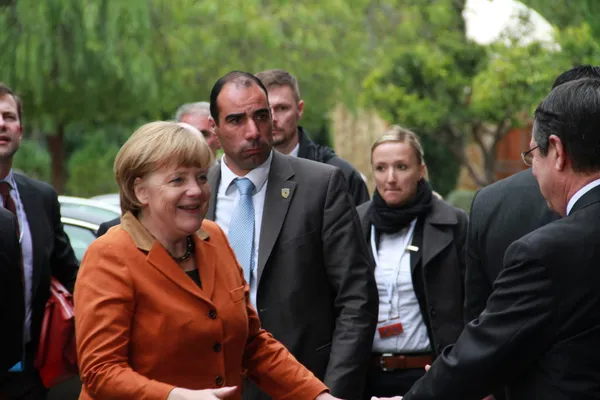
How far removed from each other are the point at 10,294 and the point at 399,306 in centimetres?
219

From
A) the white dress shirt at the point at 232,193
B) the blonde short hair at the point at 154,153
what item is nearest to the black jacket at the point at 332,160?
the white dress shirt at the point at 232,193

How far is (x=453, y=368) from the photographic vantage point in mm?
3715

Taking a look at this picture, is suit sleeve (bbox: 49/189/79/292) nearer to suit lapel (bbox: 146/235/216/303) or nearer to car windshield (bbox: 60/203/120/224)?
car windshield (bbox: 60/203/120/224)

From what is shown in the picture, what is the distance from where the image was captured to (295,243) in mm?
5000

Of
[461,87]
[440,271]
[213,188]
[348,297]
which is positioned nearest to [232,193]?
[213,188]

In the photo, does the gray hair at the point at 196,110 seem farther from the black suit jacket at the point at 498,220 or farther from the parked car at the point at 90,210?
the black suit jacket at the point at 498,220

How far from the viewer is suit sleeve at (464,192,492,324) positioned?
4.63m

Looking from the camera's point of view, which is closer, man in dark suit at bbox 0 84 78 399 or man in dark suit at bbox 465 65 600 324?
man in dark suit at bbox 465 65 600 324

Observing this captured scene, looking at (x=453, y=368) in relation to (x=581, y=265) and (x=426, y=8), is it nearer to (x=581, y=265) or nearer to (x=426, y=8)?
(x=581, y=265)

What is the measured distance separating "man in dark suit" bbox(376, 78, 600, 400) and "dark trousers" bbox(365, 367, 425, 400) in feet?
7.63

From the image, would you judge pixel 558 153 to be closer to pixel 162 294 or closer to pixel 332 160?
pixel 162 294

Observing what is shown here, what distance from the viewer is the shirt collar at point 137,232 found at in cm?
381

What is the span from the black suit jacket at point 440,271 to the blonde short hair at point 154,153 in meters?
2.26

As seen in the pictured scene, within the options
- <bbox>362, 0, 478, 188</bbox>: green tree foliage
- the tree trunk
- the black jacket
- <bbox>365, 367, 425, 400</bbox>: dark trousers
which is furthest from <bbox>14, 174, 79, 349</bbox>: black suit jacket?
the tree trunk
